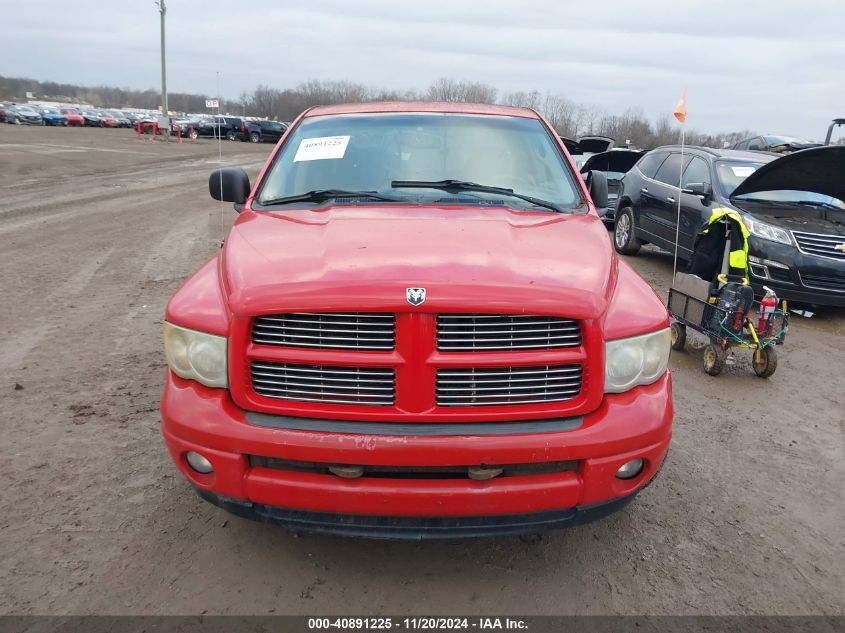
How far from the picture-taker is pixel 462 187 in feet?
11.6

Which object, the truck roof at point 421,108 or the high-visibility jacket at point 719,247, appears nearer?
the truck roof at point 421,108

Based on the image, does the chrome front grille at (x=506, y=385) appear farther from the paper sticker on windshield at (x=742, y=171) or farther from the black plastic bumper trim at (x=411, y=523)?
the paper sticker on windshield at (x=742, y=171)

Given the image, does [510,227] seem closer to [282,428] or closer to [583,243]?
[583,243]

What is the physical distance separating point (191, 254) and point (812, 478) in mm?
7758

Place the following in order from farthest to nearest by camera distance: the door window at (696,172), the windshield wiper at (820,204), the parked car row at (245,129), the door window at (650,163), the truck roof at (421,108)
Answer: the parked car row at (245,129), the door window at (650,163), the door window at (696,172), the windshield wiper at (820,204), the truck roof at (421,108)

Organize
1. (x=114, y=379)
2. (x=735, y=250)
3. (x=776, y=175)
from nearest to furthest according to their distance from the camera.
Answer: (x=114, y=379) → (x=735, y=250) → (x=776, y=175)

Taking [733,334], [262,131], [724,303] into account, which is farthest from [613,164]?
[262,131]

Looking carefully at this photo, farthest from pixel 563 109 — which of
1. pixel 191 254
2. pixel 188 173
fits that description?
pixel 191 254

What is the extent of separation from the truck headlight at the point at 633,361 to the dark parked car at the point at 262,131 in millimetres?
44854

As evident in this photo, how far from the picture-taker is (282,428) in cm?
235

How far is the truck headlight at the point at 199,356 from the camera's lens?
95.8 inches

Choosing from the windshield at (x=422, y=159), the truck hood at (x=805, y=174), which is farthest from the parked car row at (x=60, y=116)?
the windshield at (x=422, y=159)

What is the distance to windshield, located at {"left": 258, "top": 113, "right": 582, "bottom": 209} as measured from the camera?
356 centimetres

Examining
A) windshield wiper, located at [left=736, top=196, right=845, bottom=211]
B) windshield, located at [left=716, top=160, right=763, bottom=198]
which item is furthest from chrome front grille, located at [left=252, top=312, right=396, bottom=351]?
windshield, located at [left=716, top=160, right=763, bottom=198]
